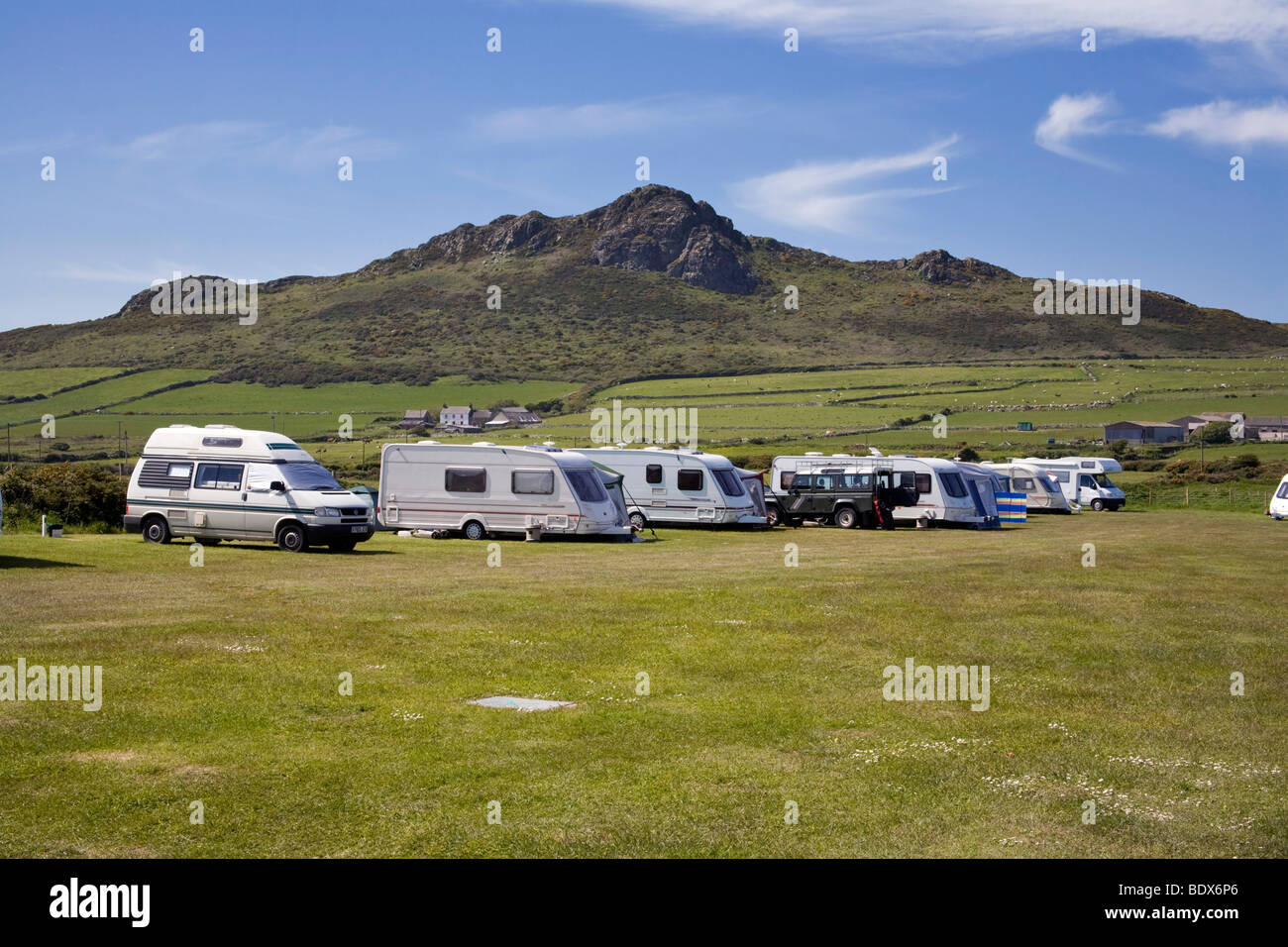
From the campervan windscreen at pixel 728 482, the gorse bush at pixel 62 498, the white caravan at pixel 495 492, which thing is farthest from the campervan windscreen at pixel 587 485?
the gorse bush at pixel 62 498

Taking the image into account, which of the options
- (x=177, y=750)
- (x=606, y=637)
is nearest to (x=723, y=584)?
(x=606, y=637)

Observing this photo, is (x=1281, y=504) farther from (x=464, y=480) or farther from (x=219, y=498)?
(x=219, y=498)

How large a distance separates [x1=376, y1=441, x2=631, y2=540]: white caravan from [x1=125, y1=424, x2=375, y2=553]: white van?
5067 mm

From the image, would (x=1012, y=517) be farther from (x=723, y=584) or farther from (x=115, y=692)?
(x=115, y=692)

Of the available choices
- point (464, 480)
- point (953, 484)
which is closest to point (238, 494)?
point (464, 480)

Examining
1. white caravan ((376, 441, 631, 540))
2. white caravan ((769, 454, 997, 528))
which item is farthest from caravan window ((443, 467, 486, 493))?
white caravan ((769, 454, 997, 528))

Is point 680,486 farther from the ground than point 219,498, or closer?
closer

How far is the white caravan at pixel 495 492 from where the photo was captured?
1264 inches

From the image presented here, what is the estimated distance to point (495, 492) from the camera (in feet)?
106

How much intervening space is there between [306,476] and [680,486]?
13.8 metres

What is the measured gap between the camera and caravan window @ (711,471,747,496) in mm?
37688

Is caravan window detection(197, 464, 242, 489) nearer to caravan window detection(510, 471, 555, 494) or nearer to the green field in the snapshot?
caravan window detection(510, 471, 555, 494)

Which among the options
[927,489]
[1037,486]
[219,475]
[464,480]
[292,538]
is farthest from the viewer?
[1037,486]

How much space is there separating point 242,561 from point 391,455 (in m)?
10.0
